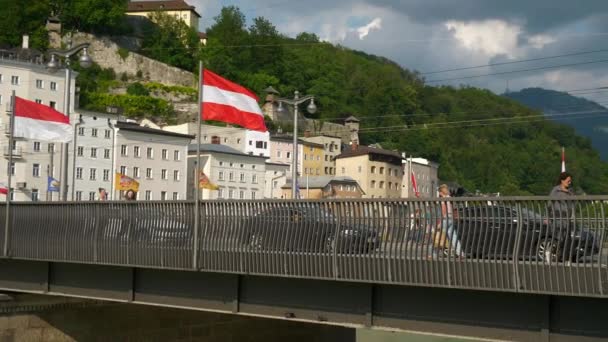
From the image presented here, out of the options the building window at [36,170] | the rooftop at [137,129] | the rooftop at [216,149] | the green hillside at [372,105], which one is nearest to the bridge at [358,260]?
the building window at [36,170]

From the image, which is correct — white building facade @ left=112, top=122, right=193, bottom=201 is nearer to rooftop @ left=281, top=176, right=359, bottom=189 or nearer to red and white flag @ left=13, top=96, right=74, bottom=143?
rooftop @ left=281, top=176, right=359, bottom=189

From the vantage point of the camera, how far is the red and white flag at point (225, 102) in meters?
22.4

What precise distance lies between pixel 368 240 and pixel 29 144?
84638mm

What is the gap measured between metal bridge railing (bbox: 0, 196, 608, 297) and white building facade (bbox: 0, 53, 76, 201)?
217 feet

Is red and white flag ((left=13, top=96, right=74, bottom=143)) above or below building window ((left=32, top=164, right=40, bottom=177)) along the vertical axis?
below

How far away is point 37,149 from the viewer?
97.1 meters

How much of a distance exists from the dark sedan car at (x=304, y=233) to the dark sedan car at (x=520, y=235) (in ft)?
6.42

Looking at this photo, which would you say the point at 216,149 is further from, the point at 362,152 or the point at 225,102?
the point at 225,102

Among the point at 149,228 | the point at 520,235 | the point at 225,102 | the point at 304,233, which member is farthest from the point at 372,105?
the point at 520,235

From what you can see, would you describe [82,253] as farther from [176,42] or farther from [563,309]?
[176,42]

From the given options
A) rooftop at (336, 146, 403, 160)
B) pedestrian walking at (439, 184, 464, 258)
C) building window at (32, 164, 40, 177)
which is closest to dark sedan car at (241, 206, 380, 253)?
pedestrian walking at (439, 184, 464, 258)

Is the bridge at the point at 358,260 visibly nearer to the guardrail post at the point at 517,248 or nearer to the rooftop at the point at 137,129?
the guardrail post at the point at 517,248

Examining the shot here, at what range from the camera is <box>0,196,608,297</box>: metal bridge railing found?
1384 cm

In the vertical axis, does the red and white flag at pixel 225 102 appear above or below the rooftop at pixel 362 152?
below
